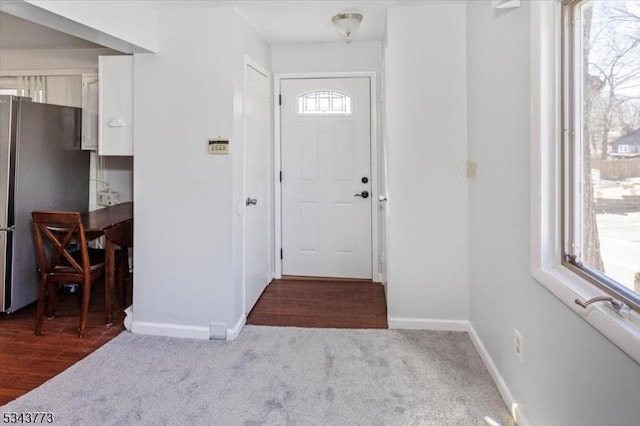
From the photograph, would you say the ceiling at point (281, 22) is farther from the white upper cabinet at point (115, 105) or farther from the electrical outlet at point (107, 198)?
the electrical outlet at point (107, 198)

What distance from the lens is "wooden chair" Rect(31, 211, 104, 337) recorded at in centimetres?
263

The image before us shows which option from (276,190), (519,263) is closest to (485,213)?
(519,263)

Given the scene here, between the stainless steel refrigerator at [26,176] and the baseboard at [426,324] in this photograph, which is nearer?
the baseboard at [426,324]

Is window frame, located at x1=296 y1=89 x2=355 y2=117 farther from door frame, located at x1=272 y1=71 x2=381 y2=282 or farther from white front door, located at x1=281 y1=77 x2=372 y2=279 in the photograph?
door frame, located at x1=272 y1=71 x2=381 y2=282

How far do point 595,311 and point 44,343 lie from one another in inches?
123

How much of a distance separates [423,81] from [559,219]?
150 centimetres

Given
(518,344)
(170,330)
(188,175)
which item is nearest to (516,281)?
(518,344)

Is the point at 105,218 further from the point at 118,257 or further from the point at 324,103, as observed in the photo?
the point at 324,103

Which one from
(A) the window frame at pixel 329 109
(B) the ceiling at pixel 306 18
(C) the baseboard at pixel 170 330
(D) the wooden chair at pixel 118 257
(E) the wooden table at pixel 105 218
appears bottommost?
(C) the baseboard at pixel 170 330

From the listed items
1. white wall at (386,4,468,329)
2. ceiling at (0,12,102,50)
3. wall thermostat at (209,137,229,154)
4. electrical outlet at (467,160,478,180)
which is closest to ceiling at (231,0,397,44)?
white wall at (386,4,468,329)

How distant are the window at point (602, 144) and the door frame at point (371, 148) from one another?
2.30 metres

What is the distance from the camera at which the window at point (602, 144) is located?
1175 millimetres

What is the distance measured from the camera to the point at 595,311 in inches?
46.7

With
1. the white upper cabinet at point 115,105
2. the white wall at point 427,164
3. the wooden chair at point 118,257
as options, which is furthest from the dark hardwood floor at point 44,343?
the white wall at point 427,164
